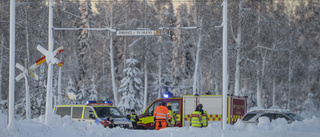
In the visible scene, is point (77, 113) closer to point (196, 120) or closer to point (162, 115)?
point (162, 115)

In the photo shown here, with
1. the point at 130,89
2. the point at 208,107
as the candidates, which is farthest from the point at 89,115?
the point at 130,89

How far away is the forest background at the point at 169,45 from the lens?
32.5 m

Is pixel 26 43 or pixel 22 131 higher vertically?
pixel 26 43

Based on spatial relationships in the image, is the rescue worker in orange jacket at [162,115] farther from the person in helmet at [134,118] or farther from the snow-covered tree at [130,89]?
the snow-covered tree at [130,89]

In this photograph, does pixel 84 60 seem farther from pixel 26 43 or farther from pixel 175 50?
pixel 26 43

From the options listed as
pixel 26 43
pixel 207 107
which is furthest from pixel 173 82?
pixel 207 107

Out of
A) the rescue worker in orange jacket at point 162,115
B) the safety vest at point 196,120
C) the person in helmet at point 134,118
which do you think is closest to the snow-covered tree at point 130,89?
the person in helmet at point 134,118

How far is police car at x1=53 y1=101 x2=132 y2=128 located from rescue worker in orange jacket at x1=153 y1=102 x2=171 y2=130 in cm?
149

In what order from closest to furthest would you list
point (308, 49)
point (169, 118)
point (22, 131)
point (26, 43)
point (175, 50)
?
point (22, 131) → point (169, 118) → point (26, 43) → point (308, 49) → point (175, 50)

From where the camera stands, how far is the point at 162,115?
18109mm

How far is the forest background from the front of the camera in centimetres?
3253

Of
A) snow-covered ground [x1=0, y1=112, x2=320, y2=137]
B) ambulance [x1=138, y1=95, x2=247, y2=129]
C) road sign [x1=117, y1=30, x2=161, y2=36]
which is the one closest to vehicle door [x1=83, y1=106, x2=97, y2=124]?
snow-covered ground [x1=0, y1=112, x2=320, y2=137]

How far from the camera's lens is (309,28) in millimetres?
49844

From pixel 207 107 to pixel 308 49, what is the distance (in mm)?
31158
